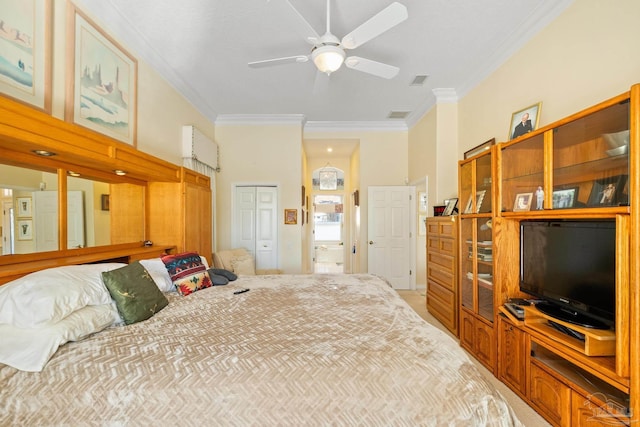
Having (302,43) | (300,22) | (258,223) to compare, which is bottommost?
(258,223)

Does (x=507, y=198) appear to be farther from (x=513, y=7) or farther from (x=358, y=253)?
(x=358, y=253)

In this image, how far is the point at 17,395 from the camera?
108 centimetres

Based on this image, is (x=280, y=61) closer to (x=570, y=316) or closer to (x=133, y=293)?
(x=133, y=293)

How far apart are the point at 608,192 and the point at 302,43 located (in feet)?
9.20

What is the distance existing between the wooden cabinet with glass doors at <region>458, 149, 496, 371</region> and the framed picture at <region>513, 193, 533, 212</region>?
0.25 meters

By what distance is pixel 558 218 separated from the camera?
1.78 meters

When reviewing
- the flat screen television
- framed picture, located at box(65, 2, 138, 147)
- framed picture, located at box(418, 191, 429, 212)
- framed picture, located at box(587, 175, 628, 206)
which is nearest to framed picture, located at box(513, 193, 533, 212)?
the flat screen television

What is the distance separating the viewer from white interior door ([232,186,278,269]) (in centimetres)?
473

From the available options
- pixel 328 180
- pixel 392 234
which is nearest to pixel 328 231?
pixel 328 180

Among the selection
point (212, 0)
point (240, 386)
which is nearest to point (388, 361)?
point (240, 386)

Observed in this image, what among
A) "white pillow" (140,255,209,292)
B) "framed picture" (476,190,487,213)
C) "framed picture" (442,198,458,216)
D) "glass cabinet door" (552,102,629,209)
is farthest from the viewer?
"framed picture" (442,198,458,216)

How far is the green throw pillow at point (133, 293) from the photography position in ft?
5.14

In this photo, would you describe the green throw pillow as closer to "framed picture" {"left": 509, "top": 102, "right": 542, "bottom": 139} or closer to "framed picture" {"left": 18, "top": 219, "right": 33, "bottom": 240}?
"framed picture" {"left": 18, "top": 219, "right": 33, "bottom": 240}

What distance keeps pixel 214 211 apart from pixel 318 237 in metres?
4.88
